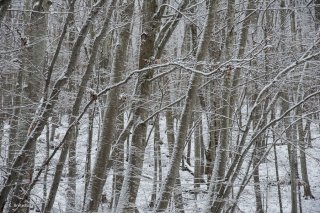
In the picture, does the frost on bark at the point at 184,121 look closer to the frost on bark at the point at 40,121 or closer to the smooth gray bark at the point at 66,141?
the smooth gray bark at the point at 66,141

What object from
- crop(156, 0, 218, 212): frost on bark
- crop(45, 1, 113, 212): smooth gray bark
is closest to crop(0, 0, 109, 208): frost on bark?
crop(45, 1, 113, 212): smooth gray bark

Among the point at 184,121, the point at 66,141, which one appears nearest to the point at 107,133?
the point at 66,141

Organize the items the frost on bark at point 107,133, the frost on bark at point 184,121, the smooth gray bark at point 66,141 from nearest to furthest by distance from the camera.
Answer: the smooth gray bark at point 66,141, the frost on bark at point 184,121, the frost on bark at point 107,133

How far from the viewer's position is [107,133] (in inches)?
231

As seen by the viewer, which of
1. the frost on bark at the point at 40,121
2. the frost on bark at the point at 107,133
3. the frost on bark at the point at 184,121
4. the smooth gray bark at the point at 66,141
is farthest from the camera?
the frost on bark at the point at 107,133

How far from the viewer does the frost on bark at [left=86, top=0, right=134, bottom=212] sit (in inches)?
221

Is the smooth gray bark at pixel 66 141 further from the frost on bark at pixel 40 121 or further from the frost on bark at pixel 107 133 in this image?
the frost on bark at pixel 107 133

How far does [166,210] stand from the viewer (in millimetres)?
5406

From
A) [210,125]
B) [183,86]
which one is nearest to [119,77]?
[183,86]

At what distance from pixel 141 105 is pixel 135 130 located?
430mm

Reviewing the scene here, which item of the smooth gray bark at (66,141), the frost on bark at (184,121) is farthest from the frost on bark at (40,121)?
the frost on bark at (184,121)

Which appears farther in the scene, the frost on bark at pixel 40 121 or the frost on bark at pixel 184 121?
the frost on bark at pixel 184 121

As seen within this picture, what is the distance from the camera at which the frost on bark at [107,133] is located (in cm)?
562

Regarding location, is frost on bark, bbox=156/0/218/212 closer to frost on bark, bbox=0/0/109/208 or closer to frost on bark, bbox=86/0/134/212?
frost on bark, bbox=86/0/134/212
